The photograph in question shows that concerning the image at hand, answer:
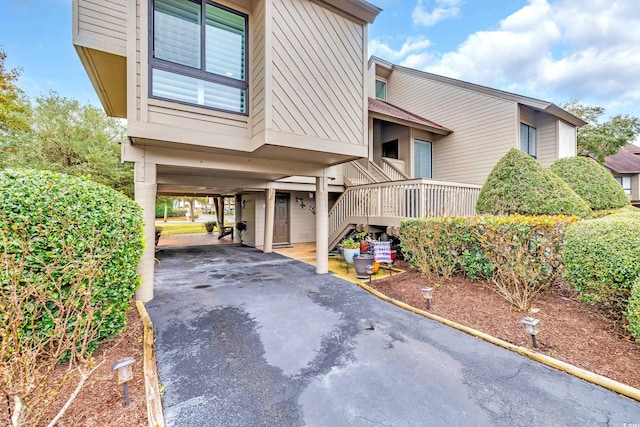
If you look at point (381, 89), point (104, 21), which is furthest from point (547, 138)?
point (104, 21)

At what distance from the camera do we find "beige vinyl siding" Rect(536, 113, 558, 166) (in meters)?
10.5

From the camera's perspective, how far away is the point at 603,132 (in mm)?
16516

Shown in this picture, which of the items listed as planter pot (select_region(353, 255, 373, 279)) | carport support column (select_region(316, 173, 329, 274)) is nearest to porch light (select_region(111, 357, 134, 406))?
planter pot (select_region(353, 255, 373, 279))

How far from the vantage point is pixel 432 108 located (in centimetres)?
1260

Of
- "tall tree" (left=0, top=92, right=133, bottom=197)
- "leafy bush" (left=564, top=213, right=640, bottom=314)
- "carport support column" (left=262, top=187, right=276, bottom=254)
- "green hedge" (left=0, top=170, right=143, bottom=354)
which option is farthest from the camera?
"tall tree" (left=0, top=92, right=133, bottom=197)

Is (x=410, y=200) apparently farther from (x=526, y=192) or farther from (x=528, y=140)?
(x=528, y=140)

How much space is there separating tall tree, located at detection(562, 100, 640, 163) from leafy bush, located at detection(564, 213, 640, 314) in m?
18.0

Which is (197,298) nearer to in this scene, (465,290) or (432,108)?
(465,290)

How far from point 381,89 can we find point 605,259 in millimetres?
13562

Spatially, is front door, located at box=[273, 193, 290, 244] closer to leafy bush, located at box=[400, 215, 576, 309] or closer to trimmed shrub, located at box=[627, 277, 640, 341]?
leafy bush, located at box=[400, 215, 576, 309]

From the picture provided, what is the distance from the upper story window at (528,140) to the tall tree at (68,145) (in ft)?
55.1

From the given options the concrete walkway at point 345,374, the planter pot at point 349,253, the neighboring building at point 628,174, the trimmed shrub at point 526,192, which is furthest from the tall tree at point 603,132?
the concrete walkway at point 345,374

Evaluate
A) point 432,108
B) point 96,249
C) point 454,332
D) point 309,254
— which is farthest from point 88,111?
point 454,332

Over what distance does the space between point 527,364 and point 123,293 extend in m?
4.80
